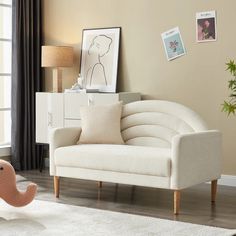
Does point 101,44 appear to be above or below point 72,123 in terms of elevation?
above

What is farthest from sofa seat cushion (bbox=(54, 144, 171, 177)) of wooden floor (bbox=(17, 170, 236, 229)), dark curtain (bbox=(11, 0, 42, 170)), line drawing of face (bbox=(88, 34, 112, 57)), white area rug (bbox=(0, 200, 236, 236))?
dark curtain (bbox=(11, 0, 42, 170))

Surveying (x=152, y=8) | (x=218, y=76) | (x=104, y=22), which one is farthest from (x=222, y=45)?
(x=104, y=22)

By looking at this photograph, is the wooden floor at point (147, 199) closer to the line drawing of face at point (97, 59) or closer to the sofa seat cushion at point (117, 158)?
the sofa seat cushion at point (117, 158)

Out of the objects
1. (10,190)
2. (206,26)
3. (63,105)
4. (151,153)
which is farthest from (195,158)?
(63,105)

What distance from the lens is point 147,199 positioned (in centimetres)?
553

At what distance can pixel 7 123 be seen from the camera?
7.50m

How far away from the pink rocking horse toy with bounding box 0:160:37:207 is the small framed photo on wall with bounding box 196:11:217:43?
8.38ft

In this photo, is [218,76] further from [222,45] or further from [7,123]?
[7,123]

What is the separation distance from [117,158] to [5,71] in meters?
2.80

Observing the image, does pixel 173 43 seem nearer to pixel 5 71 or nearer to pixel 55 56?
pixel 55 56

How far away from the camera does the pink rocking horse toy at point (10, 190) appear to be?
185 inches

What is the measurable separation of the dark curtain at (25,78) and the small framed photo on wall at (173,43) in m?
1.77

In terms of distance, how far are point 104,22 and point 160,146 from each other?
200cm

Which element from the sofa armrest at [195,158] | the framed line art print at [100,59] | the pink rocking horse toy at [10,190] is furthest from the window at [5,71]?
the sofa armrest at [195,158]
